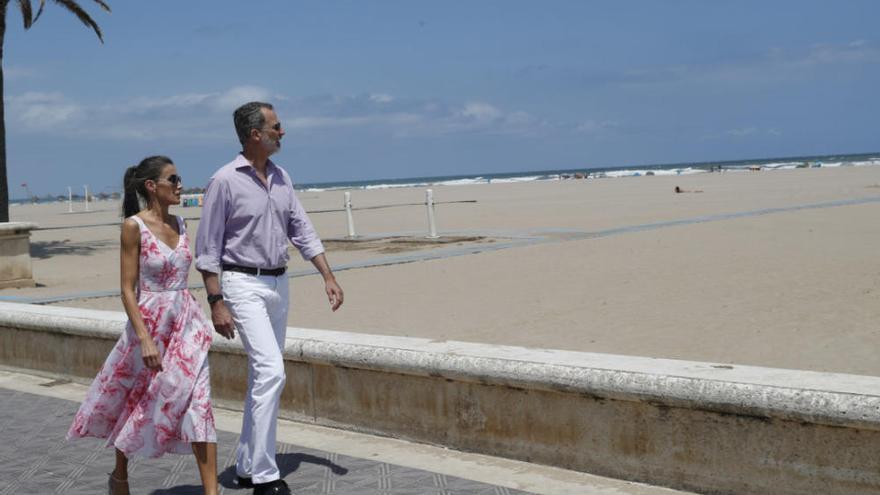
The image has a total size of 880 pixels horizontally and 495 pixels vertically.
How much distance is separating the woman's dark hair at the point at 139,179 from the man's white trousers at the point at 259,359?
50 cm

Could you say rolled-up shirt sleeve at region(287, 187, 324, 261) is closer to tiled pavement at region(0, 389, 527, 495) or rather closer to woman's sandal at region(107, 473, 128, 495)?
tiled pavement at region(0, 389, 527, 495)

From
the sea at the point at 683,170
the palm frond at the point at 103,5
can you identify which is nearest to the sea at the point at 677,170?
the sea at the point at 683,170

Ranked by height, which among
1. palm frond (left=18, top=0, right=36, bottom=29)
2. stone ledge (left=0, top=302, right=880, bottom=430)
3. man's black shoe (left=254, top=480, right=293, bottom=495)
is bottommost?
man's black shoe (left=254, top=480, right=293, bottom=495)

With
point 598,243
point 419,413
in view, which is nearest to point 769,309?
point 419,413

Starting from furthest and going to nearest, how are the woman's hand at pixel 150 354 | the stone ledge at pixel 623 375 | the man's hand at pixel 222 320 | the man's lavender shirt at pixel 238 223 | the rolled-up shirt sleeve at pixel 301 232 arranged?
the rolled-up shirt sleeve at pixel 301 232 → the man's lavender shirt at pixel 238 223 → the man's hand at pixel 222 320 → the woman's hand at pixel 150 354 → the stone ledge at pixel 623 375

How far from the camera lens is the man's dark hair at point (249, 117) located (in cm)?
470

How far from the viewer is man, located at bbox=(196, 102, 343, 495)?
15.1ft

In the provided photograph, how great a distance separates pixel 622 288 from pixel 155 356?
26.8ft

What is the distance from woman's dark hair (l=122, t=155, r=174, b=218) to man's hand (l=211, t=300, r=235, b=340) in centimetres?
57

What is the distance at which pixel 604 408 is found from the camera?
4.65 m

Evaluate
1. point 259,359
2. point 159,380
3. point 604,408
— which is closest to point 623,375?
→ point 604,408

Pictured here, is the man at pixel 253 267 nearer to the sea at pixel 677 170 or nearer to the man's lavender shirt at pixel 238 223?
the man's lavender shirt at pixel 238 223

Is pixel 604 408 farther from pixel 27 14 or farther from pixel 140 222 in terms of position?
pixel 27 14

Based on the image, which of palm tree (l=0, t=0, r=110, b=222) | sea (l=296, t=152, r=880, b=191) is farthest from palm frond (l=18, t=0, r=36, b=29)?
sea (l=296, t=152, r=880, b=191)
